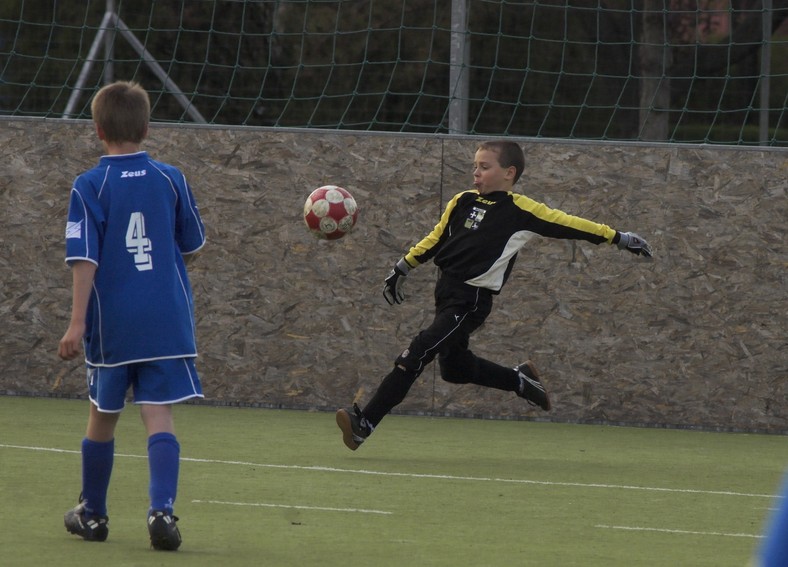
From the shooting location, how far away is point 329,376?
1045 centimetres

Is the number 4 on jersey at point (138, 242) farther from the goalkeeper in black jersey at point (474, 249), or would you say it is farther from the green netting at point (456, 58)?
the green netting at point (456, 58)

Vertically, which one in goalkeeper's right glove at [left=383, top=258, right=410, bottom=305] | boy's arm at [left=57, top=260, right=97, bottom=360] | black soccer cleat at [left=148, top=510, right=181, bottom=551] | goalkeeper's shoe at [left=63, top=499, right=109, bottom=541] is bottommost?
goalkeeper's shoe at [left=63, top=499, right=109, bottom=541]

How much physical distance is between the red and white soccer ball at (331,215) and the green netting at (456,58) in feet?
5.93

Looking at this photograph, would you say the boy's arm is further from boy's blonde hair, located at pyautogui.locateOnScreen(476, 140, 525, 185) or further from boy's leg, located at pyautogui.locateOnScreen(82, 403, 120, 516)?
boy's blonde hair, located at pyautogui.locateOnScreen(476, 140, 525, 185)

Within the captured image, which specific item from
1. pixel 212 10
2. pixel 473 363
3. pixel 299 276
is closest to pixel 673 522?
pixel 473 363

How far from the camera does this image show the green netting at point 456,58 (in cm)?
1108

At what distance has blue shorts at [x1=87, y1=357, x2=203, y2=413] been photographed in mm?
4961

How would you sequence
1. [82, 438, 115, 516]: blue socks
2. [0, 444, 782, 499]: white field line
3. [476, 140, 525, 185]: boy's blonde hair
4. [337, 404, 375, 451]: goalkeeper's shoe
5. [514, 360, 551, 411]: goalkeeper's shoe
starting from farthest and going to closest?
[514, 360, 551, 411]: goalkeeper's shoe
[476, 140, 525, 185]: boy's blonde hair
[337, 404, 375, 451]: goalkeeper's shoe
[0, 444, 782, 499]: white field line
[82, 438, 115, 516]: blue socks

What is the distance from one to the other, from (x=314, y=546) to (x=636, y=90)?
694 centimetres

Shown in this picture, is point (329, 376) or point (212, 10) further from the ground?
point (212, 10)

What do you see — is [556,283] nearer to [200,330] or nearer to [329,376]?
[329,376]

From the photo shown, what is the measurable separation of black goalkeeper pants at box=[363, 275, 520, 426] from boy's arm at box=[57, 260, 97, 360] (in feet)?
10.2

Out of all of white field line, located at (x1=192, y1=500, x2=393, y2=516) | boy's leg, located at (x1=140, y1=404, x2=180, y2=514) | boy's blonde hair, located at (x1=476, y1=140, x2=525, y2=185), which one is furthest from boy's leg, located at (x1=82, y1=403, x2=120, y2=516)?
boy's blonde hair, located at (x1=476, y1=140, x2=525, y2=185)

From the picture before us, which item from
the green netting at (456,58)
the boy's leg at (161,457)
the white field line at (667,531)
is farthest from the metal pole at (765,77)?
the boy's leg at (161,457)
